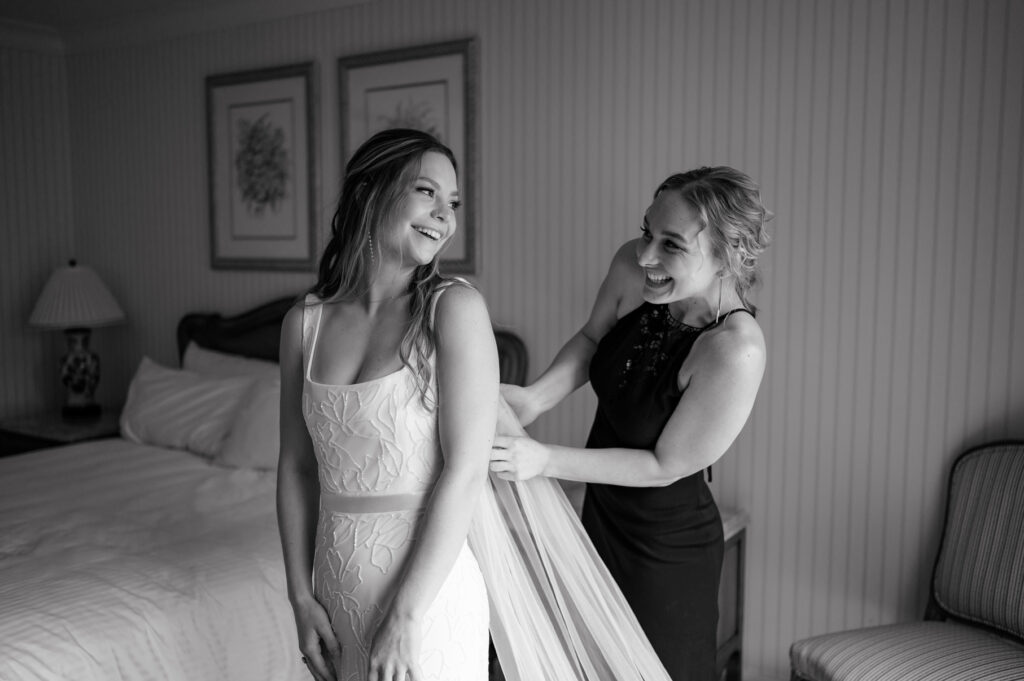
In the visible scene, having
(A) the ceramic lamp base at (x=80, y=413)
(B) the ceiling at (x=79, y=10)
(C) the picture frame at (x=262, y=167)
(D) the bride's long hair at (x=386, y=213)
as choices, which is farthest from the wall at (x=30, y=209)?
(D) the bride's long hair at (x=386, y=213)

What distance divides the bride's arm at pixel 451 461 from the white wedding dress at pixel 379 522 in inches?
1.6

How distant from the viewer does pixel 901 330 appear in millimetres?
2674

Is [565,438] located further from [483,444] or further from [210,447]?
[483,444]

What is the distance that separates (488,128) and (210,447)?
172 cm

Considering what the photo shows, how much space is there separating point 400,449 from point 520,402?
52 cm

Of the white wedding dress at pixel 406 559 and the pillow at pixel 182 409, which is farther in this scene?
the pillow at pixel 182 409

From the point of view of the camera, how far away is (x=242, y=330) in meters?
4.29

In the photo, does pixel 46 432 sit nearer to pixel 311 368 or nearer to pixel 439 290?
pixel 311 368

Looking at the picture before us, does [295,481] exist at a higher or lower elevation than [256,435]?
higher

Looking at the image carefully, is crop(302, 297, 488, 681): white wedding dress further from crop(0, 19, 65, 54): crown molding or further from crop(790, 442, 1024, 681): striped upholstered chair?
crop(0, 19, 65, 54): crown molding

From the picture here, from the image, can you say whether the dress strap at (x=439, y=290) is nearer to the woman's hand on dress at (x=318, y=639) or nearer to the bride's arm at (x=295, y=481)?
the bride's arm at (x=295, y=481)

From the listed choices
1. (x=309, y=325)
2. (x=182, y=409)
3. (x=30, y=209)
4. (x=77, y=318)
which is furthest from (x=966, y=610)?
(x=30, y=209)

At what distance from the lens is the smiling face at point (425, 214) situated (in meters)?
1.58

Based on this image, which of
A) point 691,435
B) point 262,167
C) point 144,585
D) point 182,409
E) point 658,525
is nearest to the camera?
point 691,435
